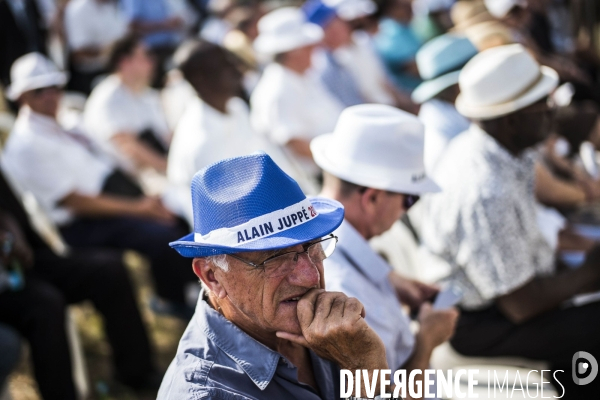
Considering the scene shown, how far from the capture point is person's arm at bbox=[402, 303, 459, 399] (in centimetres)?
251

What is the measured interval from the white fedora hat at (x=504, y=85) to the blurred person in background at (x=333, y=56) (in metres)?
3.04

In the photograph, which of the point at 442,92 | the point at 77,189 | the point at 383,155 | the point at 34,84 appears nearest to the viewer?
the point at 383,155

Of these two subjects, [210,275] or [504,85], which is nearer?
[210,275]

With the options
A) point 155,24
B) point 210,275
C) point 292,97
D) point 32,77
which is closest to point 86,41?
point 155,24

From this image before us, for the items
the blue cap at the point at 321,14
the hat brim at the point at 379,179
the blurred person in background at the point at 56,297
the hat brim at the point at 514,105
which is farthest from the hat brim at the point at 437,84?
the blue cap at the point at 321,14

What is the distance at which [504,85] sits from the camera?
3.16 metres

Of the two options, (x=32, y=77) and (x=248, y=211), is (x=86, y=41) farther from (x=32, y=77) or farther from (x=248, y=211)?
(x=248, y=211)

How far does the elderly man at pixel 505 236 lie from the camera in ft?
9.60

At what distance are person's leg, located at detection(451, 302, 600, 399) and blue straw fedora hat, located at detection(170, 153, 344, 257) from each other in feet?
5.00

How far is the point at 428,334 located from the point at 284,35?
3.64 m

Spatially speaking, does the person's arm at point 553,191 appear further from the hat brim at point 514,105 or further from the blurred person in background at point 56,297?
the blurred person in background at point 56,297

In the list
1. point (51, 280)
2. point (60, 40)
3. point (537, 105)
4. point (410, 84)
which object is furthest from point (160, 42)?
point (537, 105)

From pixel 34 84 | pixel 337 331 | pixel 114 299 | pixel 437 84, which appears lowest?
pixel 114 299

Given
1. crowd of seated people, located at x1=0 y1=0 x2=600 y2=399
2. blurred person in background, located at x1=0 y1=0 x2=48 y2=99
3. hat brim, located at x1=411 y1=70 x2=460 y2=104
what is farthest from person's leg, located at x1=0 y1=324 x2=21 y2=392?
blurred person in background, located at x1=0 y1=0 x2=48 y2=99
